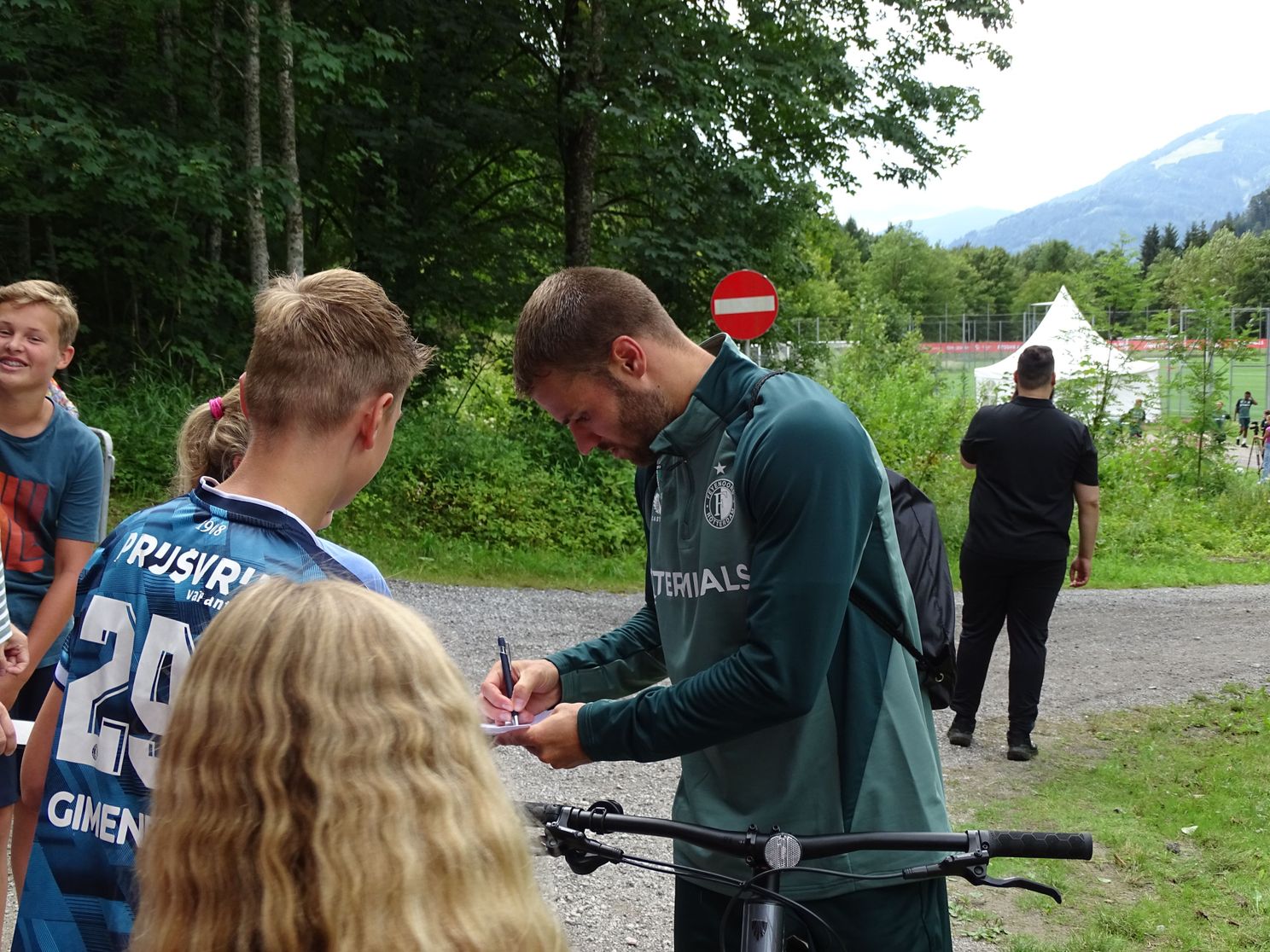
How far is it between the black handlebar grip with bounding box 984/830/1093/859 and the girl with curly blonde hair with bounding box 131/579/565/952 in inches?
39.5

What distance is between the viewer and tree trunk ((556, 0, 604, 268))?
49.1 ft

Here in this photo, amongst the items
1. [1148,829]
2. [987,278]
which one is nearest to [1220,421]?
[1148,829]

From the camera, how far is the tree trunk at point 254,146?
12281mm

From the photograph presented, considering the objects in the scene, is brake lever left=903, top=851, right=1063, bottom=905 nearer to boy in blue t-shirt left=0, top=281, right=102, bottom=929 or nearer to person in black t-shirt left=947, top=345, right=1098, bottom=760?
boy in blue t-shirt left=0, top=281, right=102, bottom=929

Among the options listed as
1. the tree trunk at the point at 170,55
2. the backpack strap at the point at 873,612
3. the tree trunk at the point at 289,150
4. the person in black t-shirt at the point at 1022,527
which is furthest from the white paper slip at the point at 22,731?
the tree trunk at the point at 170,55

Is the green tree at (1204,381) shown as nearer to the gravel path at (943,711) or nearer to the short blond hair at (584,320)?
the gravel path at (943,711)

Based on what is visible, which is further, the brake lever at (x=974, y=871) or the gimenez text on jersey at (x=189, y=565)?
the brake lever at (x=974, y=871)

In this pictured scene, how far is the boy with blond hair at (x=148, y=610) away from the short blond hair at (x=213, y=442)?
61 centimetres

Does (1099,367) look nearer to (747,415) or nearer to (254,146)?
(254,146)

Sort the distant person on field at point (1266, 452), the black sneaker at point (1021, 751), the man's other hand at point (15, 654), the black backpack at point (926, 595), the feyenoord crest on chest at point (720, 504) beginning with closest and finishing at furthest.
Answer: the feyenoord crest on chest at point (720, 504) < the black backpack at point (926, 595) < the man's other hand at point (15, 654) < the black sneaker at point (1021, 751) < the distant person on field at point (1266, 452)

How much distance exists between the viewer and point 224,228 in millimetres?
14734

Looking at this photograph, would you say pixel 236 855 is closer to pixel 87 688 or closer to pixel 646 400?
pixel 87 688

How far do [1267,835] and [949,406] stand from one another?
13.8 meters

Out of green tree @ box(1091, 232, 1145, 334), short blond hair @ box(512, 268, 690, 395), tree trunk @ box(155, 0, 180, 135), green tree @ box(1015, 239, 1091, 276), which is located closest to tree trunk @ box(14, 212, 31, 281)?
tree trunk @ box(155, 0, 180, 135)
